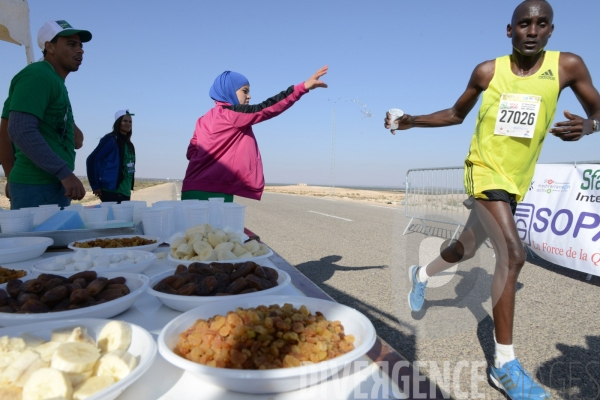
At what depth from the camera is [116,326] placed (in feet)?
3.13

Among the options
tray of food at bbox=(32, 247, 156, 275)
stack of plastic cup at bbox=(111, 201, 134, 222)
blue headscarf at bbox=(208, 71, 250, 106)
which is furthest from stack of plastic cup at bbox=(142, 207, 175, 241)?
blue headscarf at bbox=(208, 71, 250, 106)

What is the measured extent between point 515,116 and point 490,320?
203 cm

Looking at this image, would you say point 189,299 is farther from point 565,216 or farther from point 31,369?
point 565,216

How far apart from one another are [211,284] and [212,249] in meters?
0.48

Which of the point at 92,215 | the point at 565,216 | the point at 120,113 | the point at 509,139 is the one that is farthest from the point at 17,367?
the point at 565,216

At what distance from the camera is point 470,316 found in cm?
360

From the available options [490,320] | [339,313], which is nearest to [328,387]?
[339,313]

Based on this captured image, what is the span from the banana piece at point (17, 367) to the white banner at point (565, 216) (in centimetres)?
547

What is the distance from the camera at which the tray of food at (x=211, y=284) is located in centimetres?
122

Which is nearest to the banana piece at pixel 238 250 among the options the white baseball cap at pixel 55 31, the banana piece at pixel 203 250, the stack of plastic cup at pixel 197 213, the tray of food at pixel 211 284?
the banana piece at pixel 203 250

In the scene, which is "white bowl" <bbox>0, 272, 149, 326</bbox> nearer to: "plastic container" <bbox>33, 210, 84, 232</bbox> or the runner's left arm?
"plastic container" <bbox>33, 210, 84, 232</bbox>

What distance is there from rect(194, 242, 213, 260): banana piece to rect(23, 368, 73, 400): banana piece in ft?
3.14

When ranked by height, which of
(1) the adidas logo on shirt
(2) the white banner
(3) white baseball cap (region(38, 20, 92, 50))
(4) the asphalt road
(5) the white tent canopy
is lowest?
(4) the asphalt road

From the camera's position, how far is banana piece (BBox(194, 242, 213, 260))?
66.6 inches
